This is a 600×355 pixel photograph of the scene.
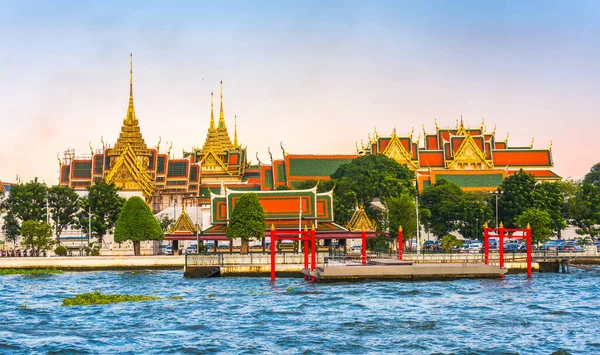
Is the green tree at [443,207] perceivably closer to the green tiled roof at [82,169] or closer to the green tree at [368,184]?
the green tree at [368,184]

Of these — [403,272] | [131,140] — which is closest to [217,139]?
[131,140]

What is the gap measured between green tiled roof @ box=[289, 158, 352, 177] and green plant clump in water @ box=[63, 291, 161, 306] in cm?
7658

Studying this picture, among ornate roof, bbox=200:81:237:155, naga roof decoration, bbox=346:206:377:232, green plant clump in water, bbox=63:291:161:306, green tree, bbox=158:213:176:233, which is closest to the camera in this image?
green plant clump in water, bbox=63:291:161:306

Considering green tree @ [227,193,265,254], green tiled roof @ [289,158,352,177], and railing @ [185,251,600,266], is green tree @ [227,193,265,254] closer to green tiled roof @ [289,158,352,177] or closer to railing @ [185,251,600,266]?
railing @ [185,251,600,266]

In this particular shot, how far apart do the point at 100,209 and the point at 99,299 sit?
43.7 meters

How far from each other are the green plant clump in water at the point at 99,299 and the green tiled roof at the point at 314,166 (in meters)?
76.6

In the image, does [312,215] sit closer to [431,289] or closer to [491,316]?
[431,289]

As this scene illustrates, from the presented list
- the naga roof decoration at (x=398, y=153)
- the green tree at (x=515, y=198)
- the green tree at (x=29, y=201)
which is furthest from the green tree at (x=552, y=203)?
the green tree at (x=29, y=201)

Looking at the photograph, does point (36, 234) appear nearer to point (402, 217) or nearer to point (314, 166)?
point (402, 217)

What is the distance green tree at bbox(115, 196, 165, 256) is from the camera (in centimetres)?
7706

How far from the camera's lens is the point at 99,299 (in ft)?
154

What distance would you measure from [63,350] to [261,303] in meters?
13.9

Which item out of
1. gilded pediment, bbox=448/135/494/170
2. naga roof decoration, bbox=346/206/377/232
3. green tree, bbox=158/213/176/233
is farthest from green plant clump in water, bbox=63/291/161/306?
gilded pediment, bbox=448/135/494/170

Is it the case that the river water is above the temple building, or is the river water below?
below
